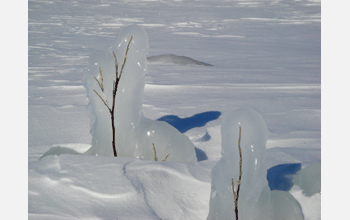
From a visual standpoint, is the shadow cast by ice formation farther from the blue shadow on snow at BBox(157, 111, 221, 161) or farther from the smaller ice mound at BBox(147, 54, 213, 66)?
the smaller ice mound at BBox(147, 54, 213, 66)

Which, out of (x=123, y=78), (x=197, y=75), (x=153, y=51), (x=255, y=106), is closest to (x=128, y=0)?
(x=153, y=51)

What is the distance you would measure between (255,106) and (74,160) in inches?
70.9

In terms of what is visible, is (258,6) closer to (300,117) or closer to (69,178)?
(300,117)

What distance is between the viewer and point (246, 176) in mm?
1268

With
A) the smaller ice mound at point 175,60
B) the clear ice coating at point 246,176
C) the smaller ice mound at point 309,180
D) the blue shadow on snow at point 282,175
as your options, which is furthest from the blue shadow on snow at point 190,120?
the smaller ice mound at point 175,60

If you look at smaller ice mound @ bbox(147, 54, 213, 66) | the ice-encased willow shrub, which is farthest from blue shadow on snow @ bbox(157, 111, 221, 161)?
smaller ice mound @ bbox(147, 54, 213, 66)

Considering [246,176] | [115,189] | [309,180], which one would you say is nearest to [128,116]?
[115,189]

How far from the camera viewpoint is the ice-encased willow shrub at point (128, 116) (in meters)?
1.80

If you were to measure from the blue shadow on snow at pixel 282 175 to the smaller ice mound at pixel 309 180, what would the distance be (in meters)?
0.04

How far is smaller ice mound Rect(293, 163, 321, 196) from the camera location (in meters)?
1.53

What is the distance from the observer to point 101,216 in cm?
130

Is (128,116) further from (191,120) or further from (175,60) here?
(175,60)

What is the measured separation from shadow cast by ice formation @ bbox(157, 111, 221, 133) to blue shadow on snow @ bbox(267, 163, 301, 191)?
2.64 ft

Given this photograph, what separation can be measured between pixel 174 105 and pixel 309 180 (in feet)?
5.14
